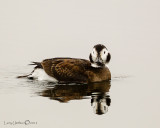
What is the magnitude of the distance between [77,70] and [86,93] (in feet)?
4.82

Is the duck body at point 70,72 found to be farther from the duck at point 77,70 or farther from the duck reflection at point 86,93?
Result: the duck reflection at point 86,93

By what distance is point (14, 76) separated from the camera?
45.9 ft

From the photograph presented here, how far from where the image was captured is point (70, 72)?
13273 millimetres

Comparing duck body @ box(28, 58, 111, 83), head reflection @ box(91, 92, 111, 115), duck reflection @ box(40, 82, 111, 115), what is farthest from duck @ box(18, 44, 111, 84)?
head reflection @ box(91, 92, 111, 115)

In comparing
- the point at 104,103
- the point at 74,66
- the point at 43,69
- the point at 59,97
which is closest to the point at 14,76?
the point at 43,69

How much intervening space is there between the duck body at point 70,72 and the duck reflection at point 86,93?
230 mm

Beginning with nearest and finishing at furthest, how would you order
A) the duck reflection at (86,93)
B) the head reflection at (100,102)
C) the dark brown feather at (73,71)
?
the head reflection at (100,102)
the duck reflection at (86,93)
the dark brown feather at (73,71)

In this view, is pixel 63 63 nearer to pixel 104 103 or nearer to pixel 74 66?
pixel 74 66

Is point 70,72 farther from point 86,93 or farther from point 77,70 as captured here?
point 86,93

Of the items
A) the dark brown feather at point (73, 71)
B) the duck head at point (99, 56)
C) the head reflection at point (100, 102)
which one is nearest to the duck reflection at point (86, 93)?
the head reflection at point (100, 102)

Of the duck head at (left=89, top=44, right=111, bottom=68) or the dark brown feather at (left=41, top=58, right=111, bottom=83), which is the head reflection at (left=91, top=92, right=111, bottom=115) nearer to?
the dark brown feather at (left=41, top=58, right=111, bottom=83)

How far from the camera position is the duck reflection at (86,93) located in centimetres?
1089

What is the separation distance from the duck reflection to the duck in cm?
25

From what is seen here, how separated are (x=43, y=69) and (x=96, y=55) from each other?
144 centimetres
